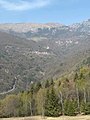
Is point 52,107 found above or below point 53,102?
below

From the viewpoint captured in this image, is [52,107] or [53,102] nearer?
[52,107]

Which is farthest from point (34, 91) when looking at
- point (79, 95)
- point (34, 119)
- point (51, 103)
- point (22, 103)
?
point (34, 119)

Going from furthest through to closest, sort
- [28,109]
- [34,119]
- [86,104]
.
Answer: [28,109]
[86,104]
[34,119]

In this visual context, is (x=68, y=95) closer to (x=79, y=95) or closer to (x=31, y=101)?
(x=79, y=95)

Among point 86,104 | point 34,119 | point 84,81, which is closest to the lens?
point 34,119

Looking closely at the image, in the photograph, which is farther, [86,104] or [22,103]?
[22,103]

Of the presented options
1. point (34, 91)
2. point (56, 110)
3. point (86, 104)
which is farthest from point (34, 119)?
point (34, 91)

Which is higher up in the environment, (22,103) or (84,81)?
(84,81)
